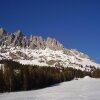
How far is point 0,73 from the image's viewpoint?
143500mm

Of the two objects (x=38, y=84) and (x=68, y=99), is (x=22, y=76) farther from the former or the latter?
(x=68, y=99)

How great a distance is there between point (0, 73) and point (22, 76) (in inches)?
492

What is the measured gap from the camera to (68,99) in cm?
7531

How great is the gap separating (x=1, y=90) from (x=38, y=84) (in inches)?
1348

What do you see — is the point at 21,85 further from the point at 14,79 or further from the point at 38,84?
the point at 38,84

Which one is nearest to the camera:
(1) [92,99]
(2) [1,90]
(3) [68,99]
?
(1) [92,99]

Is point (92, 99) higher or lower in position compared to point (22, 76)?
lower

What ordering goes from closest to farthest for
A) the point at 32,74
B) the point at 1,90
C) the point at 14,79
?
the point at 1,90 < the point at 14,79 < the point at 32,74

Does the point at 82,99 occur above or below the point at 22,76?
below

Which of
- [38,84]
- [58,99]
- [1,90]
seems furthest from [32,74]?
[58,99]

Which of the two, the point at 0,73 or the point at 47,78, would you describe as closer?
the point at 0,73

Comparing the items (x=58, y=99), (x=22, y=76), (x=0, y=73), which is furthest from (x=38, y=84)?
(x=58, y=99)

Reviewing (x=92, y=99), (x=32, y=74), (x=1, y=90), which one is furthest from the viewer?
(x=32, y=74)

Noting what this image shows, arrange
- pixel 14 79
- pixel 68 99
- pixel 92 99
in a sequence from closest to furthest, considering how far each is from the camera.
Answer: pixel 92 99 < pixel 68 99 < pixel 14 79
